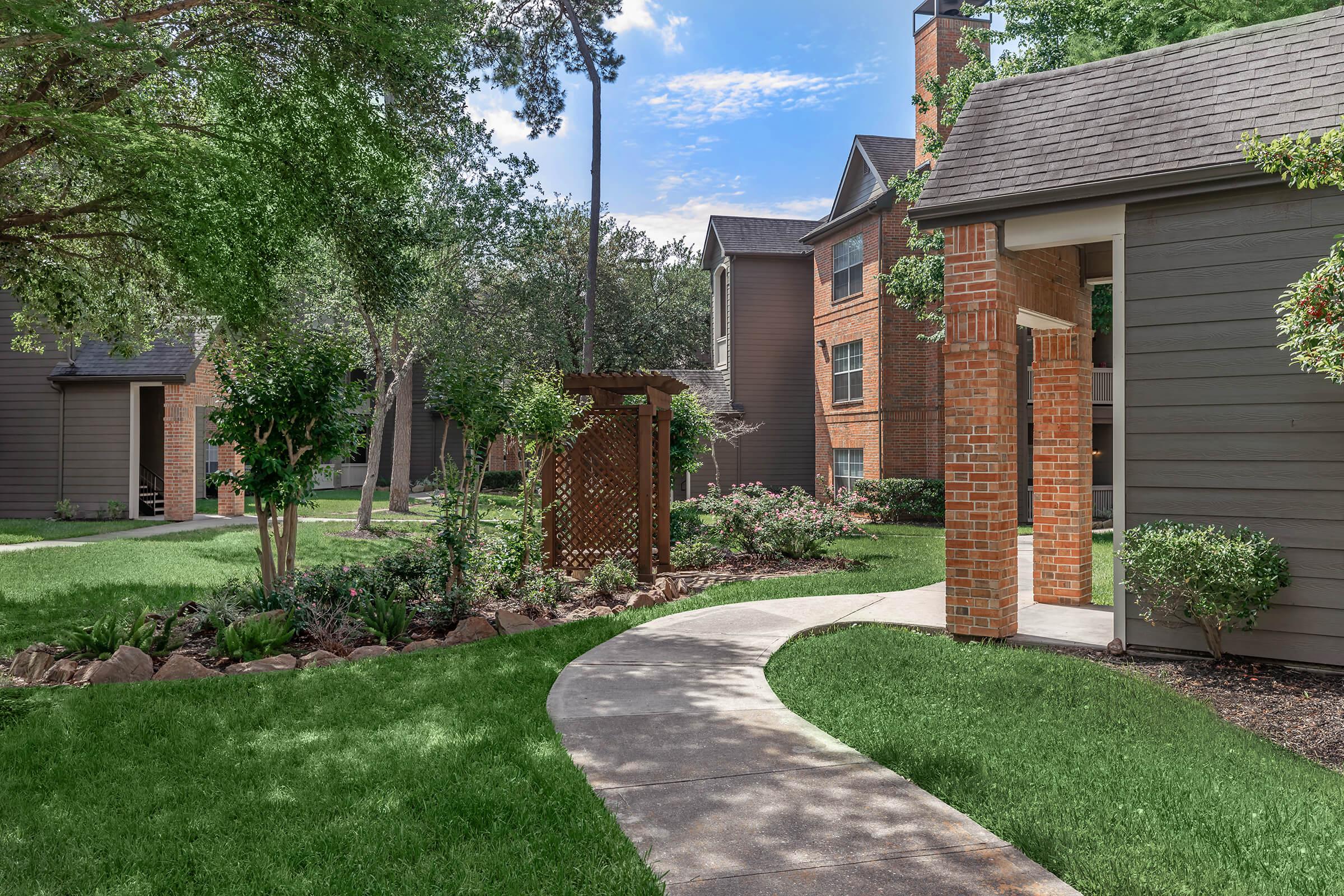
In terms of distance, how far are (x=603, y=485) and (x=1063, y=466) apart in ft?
16.5

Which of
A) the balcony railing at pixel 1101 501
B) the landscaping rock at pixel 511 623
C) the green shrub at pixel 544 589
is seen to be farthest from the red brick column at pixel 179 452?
the balcony railing at pixel 1101 501

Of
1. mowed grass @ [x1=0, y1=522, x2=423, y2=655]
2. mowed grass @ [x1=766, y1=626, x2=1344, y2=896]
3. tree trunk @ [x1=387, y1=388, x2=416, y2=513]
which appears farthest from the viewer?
tree trunk @ [x1=387, y1=388, x2=416, y2=513]

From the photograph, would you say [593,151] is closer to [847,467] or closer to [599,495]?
[847,467]

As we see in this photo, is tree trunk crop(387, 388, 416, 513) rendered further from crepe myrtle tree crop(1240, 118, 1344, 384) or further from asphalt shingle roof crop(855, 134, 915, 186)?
crepe myrtle tree crop(1240, 118, 1344, 384)

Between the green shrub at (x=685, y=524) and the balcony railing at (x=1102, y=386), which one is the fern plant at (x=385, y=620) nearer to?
the green shrub at (x=685, y=524)

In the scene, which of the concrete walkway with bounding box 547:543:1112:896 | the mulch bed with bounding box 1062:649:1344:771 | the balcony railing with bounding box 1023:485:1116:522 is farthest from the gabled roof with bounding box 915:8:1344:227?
the balcony railing with bounding box 1023:485:1116:522

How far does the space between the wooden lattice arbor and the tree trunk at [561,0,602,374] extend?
27.6 ft

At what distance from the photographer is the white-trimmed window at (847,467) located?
21812 millimetres

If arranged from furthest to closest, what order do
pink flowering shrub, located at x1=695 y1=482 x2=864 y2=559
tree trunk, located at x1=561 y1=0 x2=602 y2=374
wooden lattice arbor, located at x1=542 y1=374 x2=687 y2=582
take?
tree trunk, located at x1=561 y1=0 x2=602 y2=374
pink flowering shrub, located at x1=695 y1=482 x2=864 y2=559
wooden lattice arbor, located at x1=542 y1=374 x2=687 y2=582

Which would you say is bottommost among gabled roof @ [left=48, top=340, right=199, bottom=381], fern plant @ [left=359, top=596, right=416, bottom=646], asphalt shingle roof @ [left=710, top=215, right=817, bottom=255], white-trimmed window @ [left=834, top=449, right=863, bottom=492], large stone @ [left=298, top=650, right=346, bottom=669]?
large stone @ [left=298, top=650, right=346, bottom=669]

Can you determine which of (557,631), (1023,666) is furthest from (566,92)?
(1023,666)

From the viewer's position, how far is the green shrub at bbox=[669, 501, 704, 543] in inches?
498

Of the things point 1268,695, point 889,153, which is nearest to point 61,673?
point 1268,695

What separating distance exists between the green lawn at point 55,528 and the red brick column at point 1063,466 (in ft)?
51.9
